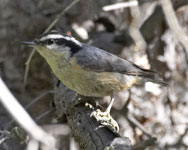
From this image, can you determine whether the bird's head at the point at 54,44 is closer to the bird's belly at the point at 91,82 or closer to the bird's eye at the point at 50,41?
the bird's eye at the point at 50,41

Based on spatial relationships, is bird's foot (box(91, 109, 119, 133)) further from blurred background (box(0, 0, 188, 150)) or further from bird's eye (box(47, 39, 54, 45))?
blurred background (box(0, 0, 188, 150))

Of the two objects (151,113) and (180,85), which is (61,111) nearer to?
(151,113)

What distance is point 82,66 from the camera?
3.28m

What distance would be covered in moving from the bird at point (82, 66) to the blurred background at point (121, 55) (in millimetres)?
1077

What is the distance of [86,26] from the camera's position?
191 inches

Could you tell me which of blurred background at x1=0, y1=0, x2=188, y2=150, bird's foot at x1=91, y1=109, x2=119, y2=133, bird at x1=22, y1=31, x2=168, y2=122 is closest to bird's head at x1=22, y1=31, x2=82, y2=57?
bird at x1=22, y1=31, x2=168, y2=122

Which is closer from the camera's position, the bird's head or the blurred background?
the bird's head

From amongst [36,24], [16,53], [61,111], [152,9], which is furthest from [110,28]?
[61,111]

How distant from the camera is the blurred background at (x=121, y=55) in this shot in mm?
4664

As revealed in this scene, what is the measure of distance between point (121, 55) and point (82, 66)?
144 cm

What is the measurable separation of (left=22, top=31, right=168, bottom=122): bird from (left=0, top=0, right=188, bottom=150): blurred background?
3.53 ft

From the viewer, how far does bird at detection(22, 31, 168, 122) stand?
3.22 m

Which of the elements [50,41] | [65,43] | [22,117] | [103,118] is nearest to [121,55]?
[65,43]

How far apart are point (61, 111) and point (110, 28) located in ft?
6.58
